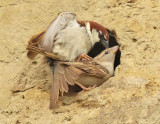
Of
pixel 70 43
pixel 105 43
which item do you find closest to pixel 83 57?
pixel 70 43

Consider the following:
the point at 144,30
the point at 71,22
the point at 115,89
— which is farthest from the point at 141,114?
the point at 71,22

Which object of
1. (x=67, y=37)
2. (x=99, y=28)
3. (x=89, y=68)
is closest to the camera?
(x=89, y=68)

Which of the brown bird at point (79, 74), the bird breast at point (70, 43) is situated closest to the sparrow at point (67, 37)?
the bird breast at point (70, 43)

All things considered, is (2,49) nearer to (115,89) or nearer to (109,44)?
(109,44)

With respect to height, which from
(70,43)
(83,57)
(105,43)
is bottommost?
(105,43)

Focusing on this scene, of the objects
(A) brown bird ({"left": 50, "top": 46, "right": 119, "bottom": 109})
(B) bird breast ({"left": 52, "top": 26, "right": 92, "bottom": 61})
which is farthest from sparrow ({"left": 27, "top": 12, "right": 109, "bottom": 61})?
(A) brown bird ({"left": 50, "top": 46, "right": 119, "bottom": 109})

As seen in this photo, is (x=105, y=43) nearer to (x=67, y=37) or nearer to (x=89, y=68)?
(x=67, y=37)

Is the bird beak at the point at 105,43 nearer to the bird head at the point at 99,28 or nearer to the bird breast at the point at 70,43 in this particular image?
the bird head at the point at 99,28
